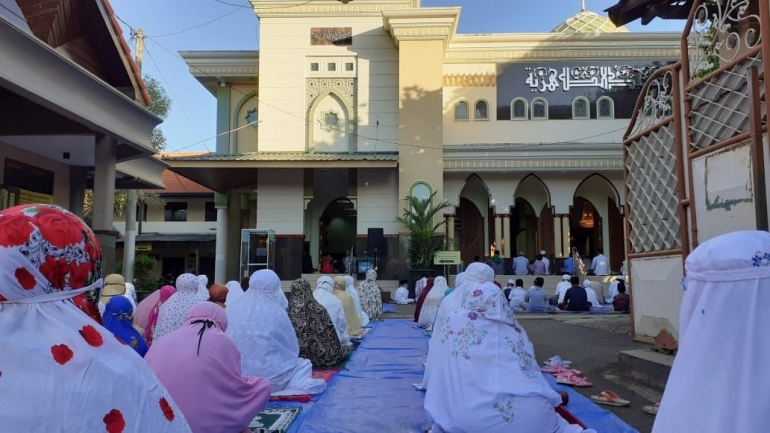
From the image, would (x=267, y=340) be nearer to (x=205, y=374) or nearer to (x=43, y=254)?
(x=205, y=374)

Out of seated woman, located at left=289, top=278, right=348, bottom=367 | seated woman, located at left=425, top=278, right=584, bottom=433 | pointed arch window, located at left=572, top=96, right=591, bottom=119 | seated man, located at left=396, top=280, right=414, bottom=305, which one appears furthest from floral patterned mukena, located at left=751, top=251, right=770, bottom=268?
pointed arch window, located at left=572, top=96, right=591, bottom=119

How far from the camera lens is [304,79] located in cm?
1403

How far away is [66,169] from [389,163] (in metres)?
6.36

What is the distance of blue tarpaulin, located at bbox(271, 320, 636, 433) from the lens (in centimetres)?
330

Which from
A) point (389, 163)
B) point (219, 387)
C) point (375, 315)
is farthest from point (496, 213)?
point (219, 387)

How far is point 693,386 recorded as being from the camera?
134 cm

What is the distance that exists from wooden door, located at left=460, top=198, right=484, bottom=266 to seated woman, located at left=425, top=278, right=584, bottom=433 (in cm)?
1244

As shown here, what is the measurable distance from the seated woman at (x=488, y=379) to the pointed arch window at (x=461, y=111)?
472 inches

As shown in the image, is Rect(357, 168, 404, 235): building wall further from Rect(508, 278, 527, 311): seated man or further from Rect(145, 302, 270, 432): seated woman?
Rect(145, 302, 270, 432): seated woman

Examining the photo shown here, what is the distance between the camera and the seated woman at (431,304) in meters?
7.73

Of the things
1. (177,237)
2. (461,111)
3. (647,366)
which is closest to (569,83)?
(461,111)

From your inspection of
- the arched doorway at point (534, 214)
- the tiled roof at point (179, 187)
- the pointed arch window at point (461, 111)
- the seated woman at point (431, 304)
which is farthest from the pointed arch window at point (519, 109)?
the tiled roof at point (179, 187)

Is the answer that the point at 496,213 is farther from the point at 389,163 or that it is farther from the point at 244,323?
→ the point at 244,323

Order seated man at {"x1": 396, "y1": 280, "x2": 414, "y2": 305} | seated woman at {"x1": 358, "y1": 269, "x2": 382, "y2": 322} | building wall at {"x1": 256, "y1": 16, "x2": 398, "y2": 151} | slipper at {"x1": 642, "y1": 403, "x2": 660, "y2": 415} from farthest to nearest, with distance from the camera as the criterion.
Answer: building wall at {"x1": 256, "y1": 16, "x2": 398, "y2": 151} < seated man at {"x1": 396, "y1": 280, "x2": 414, "y2": 305} < seated woman at {"x1": 358, "y1": 269, "x2": 382, "y2": 322} < slipper at {"x1": 642, "y1": 403, "x2": 660, "y2": 415}
